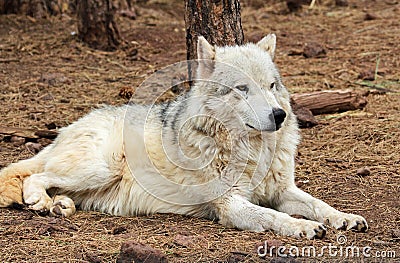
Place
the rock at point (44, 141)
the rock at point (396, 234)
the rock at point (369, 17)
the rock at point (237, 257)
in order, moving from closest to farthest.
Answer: the rock at point (237, 257) < the rock at point (396, 234) < the rock at point (44, 141) < the rock at point (369, 17)

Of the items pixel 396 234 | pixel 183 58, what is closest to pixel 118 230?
pixel 396 234

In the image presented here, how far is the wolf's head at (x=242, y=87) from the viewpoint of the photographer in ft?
16.2

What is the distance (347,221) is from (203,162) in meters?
1.18

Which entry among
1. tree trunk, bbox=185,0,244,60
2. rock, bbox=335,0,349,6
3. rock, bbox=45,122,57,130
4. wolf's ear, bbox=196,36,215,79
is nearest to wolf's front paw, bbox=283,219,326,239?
wolf's ear, bbox=196,36,215,79

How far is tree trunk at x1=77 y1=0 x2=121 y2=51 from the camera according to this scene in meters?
10.2

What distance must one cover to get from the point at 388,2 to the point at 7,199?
36.5ft

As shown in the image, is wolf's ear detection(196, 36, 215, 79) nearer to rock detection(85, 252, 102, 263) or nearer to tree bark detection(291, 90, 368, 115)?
rock detection(85, 252, 102, 263)

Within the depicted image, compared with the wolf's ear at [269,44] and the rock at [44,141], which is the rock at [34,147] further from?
the wolf's ear at [269,44]

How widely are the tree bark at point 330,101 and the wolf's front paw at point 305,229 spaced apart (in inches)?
134

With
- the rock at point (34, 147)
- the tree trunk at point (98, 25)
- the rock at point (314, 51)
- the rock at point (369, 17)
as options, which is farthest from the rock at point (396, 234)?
the rock at point (369, 17)

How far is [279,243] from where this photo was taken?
439cm

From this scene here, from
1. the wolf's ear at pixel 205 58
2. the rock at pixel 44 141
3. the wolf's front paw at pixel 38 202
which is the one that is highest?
the wolf's ear at pixel 205 58

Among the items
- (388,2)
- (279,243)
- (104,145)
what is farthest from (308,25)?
(279,243)

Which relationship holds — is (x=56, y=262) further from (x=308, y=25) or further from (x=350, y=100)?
(x=308, y=25)
